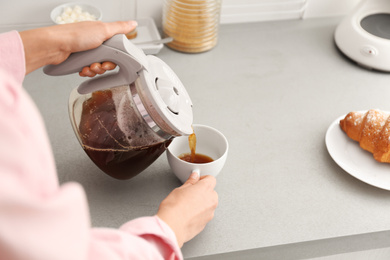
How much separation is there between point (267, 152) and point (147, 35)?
514 mm

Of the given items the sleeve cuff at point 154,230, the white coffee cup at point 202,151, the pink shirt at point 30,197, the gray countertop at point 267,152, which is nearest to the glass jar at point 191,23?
the gray countertop at point 267,152

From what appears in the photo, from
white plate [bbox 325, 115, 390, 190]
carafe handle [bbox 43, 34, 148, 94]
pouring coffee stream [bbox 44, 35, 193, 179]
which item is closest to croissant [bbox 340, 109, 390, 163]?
white plate [bbox 325, 115, 390, 190]

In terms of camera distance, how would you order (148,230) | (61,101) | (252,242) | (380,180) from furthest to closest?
(61,101), (380,180), (252,242), (148,230)

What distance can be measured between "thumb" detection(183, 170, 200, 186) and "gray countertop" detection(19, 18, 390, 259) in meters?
0.09

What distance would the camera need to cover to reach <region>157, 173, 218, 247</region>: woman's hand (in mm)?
850

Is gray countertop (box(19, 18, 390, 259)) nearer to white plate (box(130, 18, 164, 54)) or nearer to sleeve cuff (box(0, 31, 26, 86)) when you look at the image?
white plate (box(130, 18, 164, 54))

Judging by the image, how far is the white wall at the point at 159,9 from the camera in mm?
1389

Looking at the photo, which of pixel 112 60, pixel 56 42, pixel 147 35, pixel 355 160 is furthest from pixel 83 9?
pixel 355 160

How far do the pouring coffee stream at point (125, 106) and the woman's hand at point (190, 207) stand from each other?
99mm

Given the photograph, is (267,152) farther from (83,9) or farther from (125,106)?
(83,9)

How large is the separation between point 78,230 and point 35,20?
1.01 meters

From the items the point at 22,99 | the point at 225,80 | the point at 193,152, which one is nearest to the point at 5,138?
the point at 22,99

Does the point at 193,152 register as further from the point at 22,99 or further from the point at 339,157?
the point at 22,99

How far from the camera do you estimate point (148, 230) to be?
755mm
